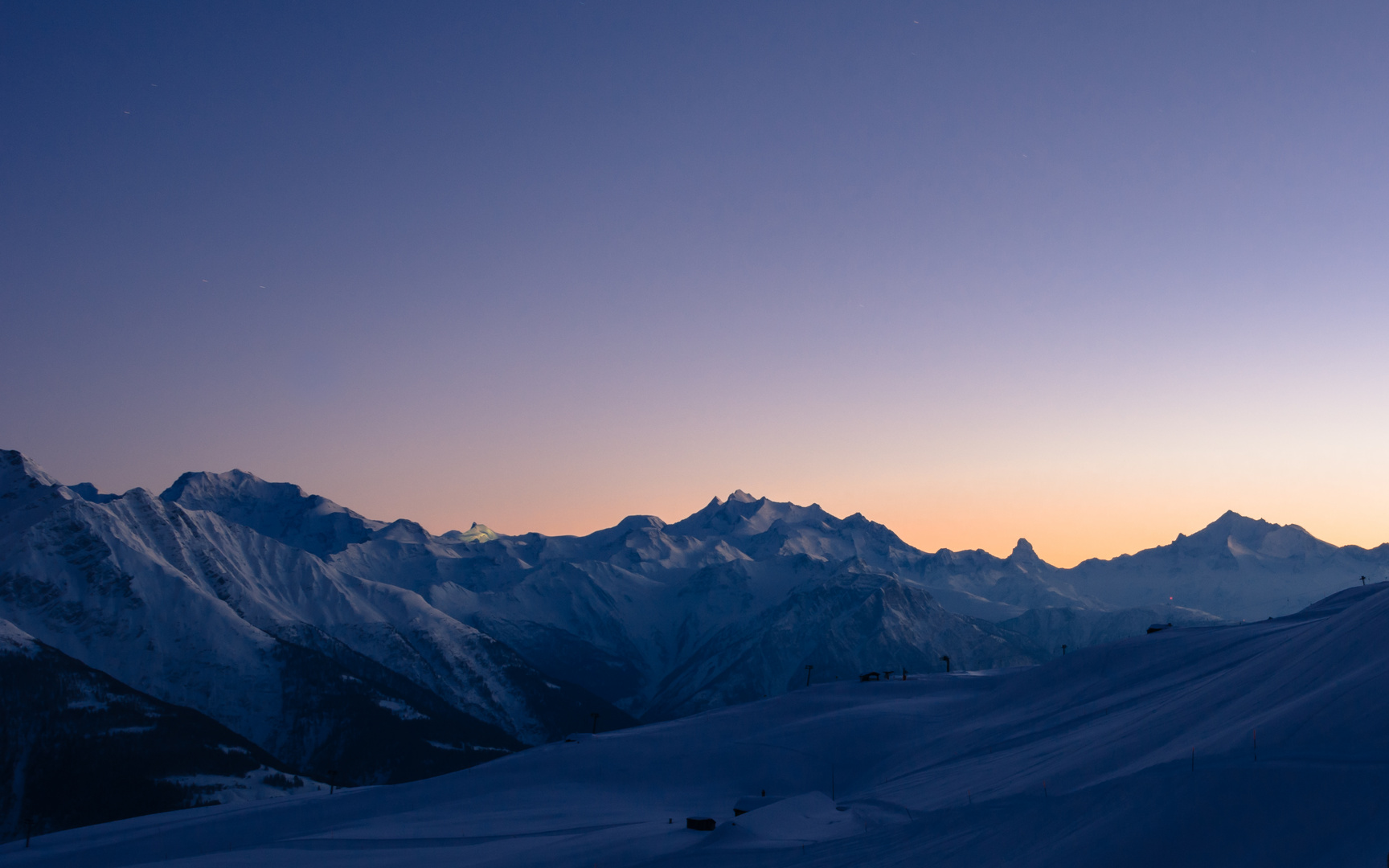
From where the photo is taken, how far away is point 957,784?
227ft

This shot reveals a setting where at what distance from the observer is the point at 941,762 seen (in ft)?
285

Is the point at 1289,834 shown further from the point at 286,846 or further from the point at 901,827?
the point at 286,846

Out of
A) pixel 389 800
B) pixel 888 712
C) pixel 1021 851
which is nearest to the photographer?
pixel 1021 851

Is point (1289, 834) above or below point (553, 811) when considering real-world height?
above

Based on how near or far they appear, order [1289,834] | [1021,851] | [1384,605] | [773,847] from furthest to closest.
Answer: [1384,605] → [773,847] → [1021,851] → [1289,834]

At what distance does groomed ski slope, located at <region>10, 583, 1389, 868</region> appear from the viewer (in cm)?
3722

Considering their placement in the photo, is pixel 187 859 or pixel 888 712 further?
pixel 888 712

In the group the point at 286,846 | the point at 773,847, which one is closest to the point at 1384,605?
the point at 773,847

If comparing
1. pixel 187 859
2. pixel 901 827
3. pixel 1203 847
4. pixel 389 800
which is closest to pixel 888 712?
pixel 389 800

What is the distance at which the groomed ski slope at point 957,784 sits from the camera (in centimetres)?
3722

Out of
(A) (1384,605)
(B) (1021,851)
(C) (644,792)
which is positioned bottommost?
(C) (644,792)

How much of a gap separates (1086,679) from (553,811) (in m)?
57.4

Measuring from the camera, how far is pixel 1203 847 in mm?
35250

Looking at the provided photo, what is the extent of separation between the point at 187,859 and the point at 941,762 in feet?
205
